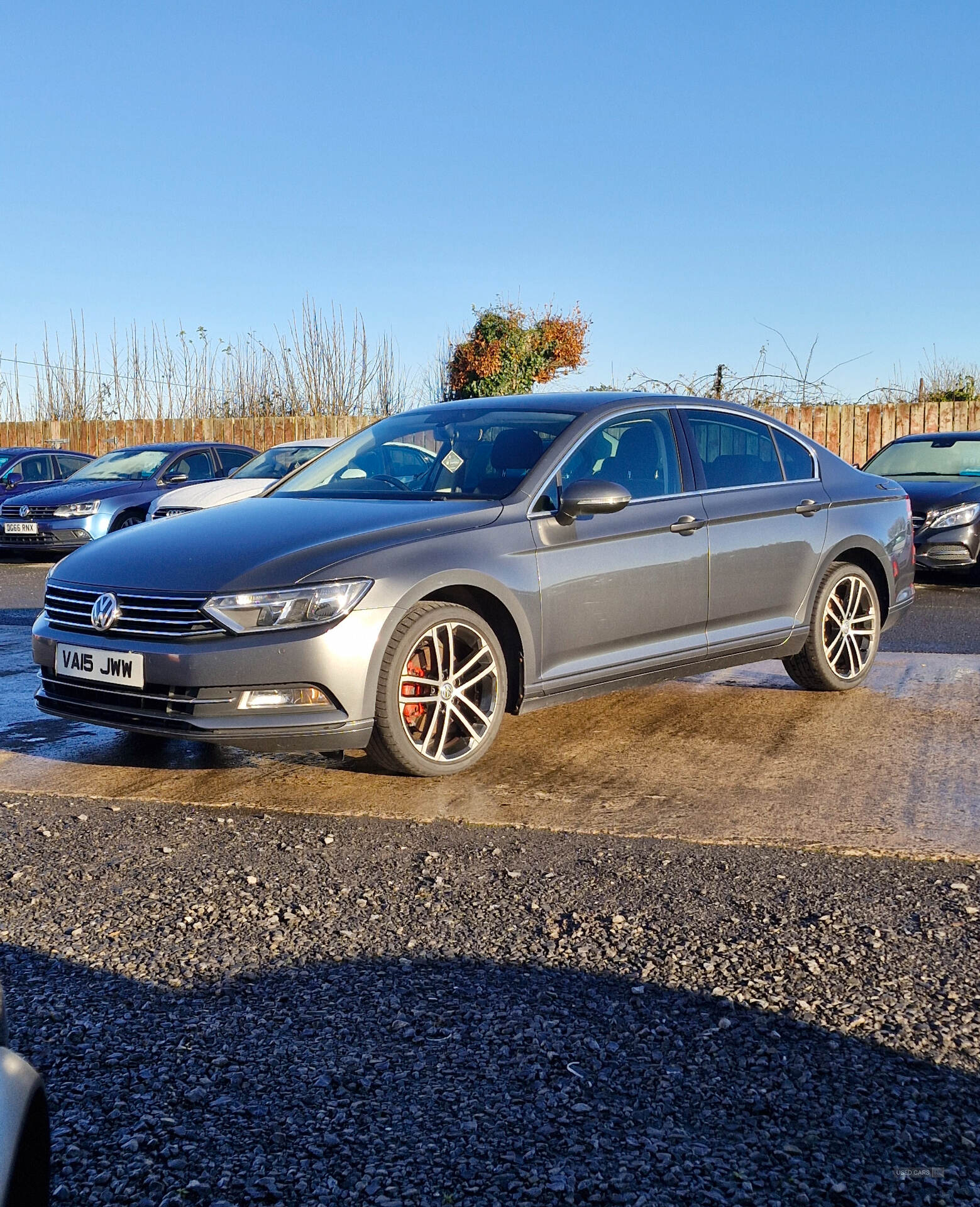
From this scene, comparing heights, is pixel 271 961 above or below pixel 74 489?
below

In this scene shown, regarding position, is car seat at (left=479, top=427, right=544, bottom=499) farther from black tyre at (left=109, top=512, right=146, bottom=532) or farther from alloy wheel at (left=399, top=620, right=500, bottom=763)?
black tyre at (left=109, top=512, right=146, bottom=532)

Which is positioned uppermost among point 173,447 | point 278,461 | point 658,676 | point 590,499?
point 173,447

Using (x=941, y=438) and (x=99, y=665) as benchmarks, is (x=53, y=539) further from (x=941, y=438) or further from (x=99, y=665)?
(x=99, y=665)

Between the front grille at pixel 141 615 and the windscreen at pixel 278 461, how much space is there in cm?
911

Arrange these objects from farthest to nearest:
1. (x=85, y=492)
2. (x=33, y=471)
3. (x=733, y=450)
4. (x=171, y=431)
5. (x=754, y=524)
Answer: (x=171, y=431), (x=33, y=471), (x=85, y=492), (x=733, y=450), (x=754, y=524)

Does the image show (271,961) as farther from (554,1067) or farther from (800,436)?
(800,436)

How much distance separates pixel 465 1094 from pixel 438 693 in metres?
2.77

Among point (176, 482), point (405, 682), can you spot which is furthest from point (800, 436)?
point (176, 482)

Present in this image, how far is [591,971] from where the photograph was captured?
10.9 ft

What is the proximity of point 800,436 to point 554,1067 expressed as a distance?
517 centimetres

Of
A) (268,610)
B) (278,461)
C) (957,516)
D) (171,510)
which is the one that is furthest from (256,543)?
(278,461)

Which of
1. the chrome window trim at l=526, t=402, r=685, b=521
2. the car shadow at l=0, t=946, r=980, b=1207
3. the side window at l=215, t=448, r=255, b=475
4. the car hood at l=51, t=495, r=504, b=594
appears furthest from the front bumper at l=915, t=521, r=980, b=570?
the car shadow at l=0, t=946, r=980, b=1207

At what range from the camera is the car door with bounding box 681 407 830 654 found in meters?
6.47

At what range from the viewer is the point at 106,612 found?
5273mm
